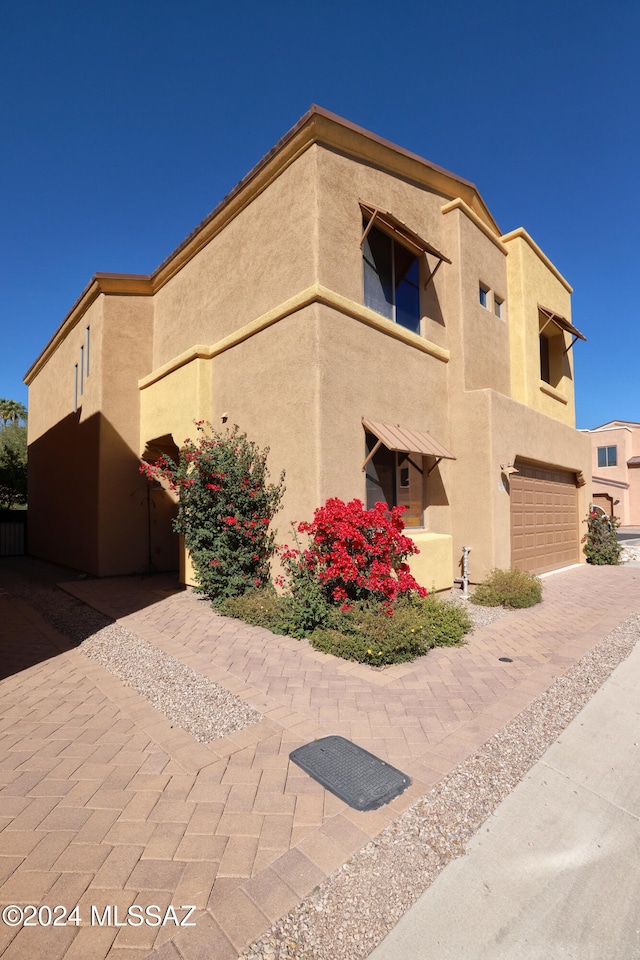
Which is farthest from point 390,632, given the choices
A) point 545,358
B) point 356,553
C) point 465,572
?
point 545,358

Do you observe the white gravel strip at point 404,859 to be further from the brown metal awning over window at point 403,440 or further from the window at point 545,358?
the window at point 545,358

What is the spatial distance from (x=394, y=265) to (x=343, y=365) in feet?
10.4

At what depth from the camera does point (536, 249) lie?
13.0m

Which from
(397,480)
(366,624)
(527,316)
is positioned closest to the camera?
(366,624)

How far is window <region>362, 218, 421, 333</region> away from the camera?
8695 millimetres

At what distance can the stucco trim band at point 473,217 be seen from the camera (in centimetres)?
1006

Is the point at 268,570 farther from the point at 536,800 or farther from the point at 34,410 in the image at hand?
the point at 34,410

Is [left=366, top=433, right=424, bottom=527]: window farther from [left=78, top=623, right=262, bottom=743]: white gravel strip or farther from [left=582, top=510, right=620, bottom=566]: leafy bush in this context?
[left=582, top=510, right=620, bottom=566]: leafy bush

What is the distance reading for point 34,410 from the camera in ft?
59.1

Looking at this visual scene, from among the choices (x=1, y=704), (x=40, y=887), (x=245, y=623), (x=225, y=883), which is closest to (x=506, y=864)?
(x=225, y=883)

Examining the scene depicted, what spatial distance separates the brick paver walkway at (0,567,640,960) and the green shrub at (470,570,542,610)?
1.59m

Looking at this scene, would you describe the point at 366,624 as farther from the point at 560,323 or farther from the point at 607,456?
the point at 607,456

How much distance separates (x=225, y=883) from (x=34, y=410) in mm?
19467

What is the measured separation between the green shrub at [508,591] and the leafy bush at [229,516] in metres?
4.00
